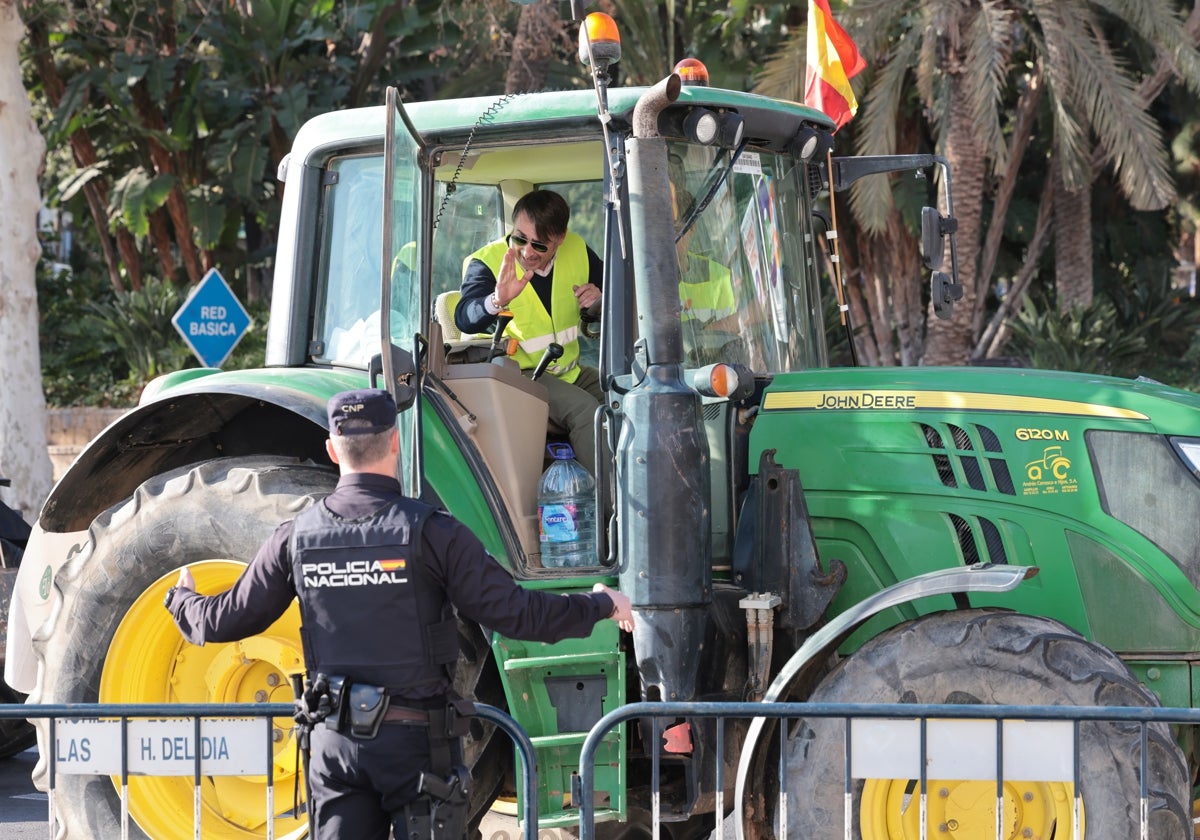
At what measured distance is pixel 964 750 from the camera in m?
3.93

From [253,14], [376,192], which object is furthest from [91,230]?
[376,192]

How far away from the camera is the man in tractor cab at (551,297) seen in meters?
5.17

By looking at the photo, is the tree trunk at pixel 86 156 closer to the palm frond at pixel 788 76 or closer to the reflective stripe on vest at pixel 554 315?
the palm frond at pixel 788 76

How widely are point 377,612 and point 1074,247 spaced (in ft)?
58.5

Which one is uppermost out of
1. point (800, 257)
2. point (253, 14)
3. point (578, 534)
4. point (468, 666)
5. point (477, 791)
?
point (253, 14)

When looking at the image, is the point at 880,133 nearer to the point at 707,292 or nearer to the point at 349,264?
the point at 707,292

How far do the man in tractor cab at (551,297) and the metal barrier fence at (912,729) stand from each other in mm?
1463

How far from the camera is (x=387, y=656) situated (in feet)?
11.8

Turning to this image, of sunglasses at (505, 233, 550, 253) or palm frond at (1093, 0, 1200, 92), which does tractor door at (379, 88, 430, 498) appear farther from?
palm frond at (1093, 0, 1200, 92)

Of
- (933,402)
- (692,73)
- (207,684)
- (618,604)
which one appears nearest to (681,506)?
(618,604)

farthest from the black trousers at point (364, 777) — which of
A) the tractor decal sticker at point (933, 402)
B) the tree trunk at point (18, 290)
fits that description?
the tree trunk at point (18, 290)

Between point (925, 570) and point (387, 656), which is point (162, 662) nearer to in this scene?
point (387, 656)

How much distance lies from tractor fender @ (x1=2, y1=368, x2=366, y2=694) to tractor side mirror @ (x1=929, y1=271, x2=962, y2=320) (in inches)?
83.0

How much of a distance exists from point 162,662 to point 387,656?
173cm
